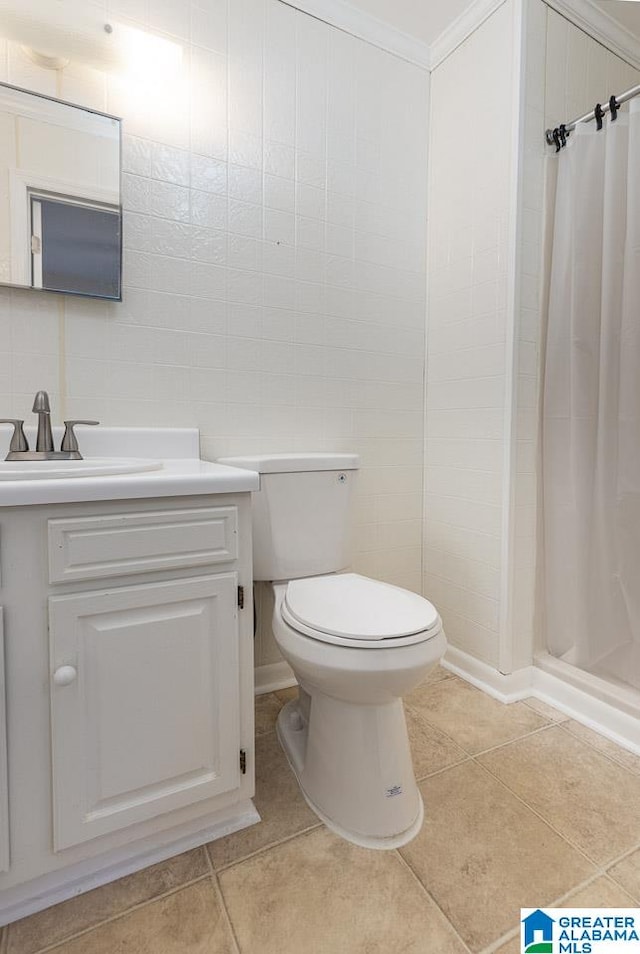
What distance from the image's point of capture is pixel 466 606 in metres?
1.72

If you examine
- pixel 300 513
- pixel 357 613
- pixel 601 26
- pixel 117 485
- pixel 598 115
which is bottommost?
pixel 357 613

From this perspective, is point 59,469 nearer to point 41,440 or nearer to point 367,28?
point 41,440

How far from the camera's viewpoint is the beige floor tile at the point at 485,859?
2.91 feet

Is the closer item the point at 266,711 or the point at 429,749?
the point at 429,749

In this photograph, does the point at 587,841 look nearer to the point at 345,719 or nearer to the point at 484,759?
the point at 484,759

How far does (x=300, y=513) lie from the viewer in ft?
4.59

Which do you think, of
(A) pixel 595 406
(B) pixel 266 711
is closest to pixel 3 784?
(B) pixel 266 711

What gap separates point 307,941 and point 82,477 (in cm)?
Answer: 90

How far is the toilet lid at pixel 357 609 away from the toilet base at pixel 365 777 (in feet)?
0.64

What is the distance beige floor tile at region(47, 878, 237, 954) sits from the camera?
32.4 inches

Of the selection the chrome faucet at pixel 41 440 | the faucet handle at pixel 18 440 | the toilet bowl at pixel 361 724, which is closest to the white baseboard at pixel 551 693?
the toilet bowl at pixel 361 724

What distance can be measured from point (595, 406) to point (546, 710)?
954 millimetres

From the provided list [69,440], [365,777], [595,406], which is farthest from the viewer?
[595,406]

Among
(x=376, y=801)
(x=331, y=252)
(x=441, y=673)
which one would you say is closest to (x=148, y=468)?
(x=376, y=801)
